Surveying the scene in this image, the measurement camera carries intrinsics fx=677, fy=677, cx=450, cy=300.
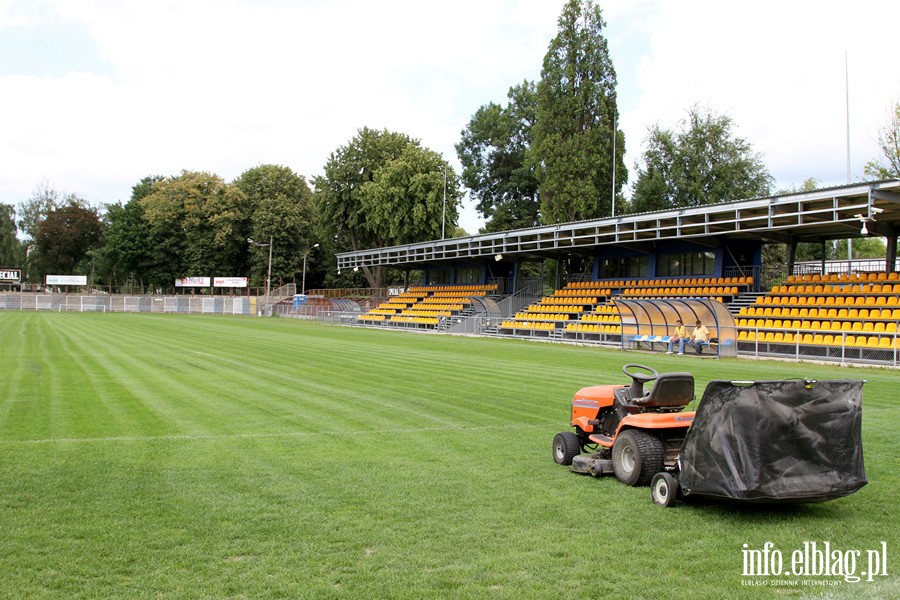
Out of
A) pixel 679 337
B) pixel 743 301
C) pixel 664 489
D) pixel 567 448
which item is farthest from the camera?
pixel 743 301

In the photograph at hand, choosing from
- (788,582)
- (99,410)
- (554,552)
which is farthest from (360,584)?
(99,410)

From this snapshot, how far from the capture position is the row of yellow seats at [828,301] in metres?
24.1

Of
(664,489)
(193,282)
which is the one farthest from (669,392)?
(193,282)

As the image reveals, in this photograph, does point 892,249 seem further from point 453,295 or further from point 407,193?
point 407,193

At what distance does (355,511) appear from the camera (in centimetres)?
576

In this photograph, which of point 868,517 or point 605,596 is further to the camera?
point 868,517

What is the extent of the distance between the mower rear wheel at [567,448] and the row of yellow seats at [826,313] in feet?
64.6

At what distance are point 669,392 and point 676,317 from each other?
2109 centimetres

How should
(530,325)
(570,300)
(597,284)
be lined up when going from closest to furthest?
(530,325) < (570,300) < (597,284)

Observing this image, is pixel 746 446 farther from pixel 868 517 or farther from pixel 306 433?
pixel 306 433

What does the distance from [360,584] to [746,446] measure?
10.1 ft

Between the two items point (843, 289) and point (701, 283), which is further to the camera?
point (701, 283)

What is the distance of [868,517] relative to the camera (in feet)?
18.2

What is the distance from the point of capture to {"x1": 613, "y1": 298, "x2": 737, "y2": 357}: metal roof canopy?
24.6 meters
